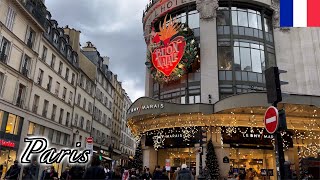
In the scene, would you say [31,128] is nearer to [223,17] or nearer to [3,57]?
[3,57]

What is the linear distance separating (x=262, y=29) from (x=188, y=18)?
715cm

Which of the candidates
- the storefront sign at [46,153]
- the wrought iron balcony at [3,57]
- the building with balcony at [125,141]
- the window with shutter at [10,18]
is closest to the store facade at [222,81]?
the wrought iron balcony at [3,57]

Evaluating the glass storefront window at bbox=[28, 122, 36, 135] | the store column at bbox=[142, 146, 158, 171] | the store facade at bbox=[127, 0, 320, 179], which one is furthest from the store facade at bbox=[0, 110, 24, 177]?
the store column at bbox=[142, 146, 158, 171]

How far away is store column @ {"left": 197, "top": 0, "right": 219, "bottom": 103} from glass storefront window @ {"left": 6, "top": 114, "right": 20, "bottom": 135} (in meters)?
16.6

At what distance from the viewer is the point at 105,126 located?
50.8 meters

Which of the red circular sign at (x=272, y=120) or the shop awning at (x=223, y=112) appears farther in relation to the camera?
the shop awning at (x=223, y=112)

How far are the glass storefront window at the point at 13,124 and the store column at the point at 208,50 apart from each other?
54.5 feet

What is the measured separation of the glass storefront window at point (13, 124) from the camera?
25078 mm

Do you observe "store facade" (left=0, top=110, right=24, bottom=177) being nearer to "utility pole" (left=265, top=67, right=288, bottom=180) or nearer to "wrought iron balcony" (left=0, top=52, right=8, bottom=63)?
"wrought iron balcony" (left=0, top=52, right=8, bottom=63)

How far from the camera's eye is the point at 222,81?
84.5 feet

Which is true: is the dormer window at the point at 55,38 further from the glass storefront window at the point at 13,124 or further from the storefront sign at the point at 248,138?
the storefront sign at the point at 248,138

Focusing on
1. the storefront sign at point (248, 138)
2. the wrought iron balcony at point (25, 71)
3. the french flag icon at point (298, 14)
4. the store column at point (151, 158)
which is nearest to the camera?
the french flag icon at point (298, 14)

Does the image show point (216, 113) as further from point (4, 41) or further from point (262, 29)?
point (4, 41)

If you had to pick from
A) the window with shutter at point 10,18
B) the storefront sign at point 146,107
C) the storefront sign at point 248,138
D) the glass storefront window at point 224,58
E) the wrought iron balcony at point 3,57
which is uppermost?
the window with shutter at point 10,18
